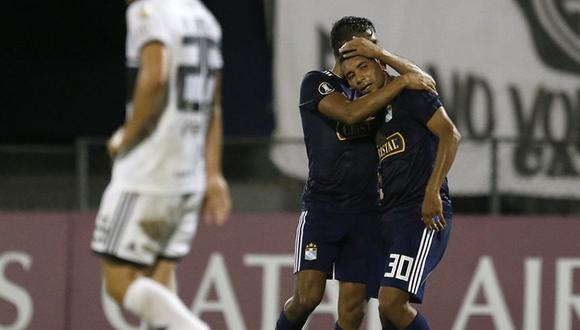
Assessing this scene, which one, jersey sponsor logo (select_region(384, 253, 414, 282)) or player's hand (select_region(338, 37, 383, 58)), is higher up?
player's hand (select_region(338, 37, 383, 58))

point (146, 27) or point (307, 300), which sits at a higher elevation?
point (146, 27)

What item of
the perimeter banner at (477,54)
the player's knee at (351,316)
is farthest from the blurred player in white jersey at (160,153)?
the perimeter banner at (477,54)

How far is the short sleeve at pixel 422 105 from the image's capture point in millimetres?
7152

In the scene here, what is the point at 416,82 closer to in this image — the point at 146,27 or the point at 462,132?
the point at 146,27

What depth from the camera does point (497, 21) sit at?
36.4 ft

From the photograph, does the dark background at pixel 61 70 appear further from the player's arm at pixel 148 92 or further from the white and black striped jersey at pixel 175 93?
the player's arm at pixel 148 92

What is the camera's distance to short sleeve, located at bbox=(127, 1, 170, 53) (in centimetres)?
584

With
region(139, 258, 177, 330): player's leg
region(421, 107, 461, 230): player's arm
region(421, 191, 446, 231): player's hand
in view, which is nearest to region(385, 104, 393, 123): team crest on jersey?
region(421, 107, 461, 230): player's arm

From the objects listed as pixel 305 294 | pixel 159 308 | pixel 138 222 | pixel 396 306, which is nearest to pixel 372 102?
pixel 396 306

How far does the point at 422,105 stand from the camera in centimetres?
717

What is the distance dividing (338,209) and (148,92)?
6.76 ft

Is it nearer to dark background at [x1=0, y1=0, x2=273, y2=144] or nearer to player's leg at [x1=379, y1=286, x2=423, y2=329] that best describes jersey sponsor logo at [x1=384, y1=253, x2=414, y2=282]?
player's leg at [x1=379, y1=286, x2=423, y2=329]

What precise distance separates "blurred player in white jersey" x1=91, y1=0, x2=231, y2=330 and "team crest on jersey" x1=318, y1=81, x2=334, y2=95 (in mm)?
1310

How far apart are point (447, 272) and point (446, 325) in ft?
1.17
